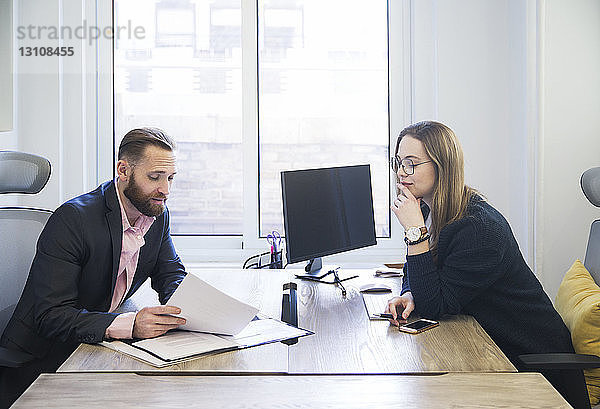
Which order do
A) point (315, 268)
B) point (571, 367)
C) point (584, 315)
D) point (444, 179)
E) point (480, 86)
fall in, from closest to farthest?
1. point (571, 367)
2. point (584, 315)
3. point (444, 179)
4. point (315, 268)
5. point (480, 86)

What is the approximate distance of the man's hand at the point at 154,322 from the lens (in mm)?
1837

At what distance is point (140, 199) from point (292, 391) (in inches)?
37.2

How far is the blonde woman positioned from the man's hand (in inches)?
24.7

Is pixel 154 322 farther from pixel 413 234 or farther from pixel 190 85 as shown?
pixel 190 85

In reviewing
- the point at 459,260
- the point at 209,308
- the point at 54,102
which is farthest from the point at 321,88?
the point at 209,308

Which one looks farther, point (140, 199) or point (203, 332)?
point (140, 199)

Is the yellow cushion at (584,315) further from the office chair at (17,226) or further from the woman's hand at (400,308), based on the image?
the office chair at (17,226)

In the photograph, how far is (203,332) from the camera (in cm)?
190

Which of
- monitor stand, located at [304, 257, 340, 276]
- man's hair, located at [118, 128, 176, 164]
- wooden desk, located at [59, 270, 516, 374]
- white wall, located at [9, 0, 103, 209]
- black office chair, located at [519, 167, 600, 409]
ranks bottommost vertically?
black office chair, located at [519, 167, 600, 409]

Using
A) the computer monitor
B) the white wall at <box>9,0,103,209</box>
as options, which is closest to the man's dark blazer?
the computer monitor

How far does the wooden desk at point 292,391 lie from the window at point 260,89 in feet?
6.70

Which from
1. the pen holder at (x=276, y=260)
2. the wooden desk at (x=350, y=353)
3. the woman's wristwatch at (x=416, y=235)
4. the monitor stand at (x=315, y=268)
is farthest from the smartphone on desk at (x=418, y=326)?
the pen holder at (x=276, y=260)

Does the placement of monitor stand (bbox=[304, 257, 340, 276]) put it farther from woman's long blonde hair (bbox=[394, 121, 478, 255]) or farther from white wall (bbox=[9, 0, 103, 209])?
white wall (bbox=[9, 0, 103, 209])

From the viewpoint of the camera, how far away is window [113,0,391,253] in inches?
140
